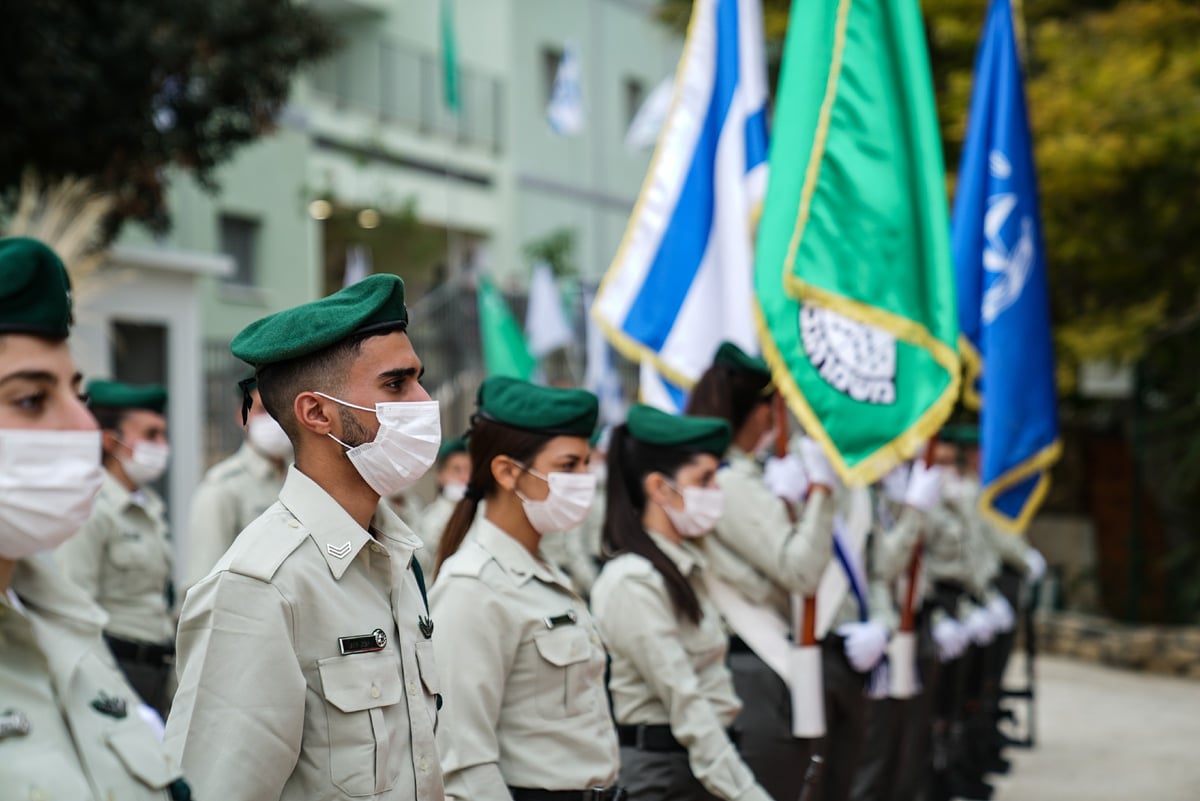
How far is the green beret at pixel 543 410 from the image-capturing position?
132 inches

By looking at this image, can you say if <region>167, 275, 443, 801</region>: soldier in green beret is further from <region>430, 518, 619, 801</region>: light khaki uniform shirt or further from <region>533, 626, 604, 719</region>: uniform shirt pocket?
<region>533, 626, 604, 719</region>: uniform shirt pocket

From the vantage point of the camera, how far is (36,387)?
1.73 meters

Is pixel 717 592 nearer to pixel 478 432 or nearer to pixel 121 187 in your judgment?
pixel 478 432

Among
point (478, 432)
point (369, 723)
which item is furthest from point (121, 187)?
point (369, 723)

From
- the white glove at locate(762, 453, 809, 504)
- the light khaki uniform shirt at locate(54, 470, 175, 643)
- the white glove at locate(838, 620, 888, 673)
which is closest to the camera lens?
the white glove at locate(762, 453, 809, 504)

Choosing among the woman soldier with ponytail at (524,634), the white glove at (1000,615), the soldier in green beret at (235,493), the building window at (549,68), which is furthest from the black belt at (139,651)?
the building window at (549,68)

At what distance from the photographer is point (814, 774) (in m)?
4.21

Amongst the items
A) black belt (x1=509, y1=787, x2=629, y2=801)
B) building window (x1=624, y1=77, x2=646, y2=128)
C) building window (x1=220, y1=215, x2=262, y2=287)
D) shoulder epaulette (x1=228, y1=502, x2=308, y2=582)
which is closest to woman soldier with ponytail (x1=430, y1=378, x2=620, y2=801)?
black belt (x1=509, y1=787, x2=629, y2=801)

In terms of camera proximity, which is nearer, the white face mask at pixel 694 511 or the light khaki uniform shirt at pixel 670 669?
the light khaki uniform shirt at pixel 670 669

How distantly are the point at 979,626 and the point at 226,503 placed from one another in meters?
4.31

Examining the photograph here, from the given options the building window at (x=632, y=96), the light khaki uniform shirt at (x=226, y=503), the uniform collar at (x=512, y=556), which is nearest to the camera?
the uniform collar at (x=512, y=556)

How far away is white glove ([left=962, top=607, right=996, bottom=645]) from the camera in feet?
25.8

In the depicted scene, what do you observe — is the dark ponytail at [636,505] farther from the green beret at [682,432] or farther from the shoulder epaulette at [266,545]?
the shoulder epaulette at [266,545]

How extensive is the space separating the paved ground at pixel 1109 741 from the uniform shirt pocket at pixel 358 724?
6.23m
